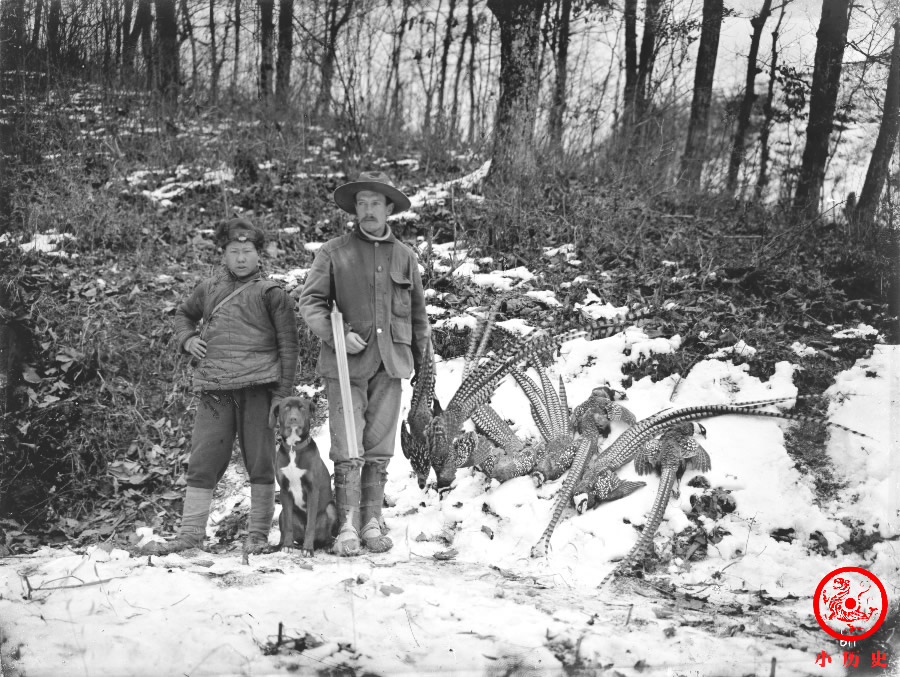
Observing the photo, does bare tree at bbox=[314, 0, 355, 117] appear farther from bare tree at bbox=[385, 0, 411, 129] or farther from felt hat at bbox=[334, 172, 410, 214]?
felt hat at bbox=[334, 172, 410, 214]

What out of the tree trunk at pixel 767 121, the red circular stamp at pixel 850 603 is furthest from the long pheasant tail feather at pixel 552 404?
the tree trunk at pixel 767 121

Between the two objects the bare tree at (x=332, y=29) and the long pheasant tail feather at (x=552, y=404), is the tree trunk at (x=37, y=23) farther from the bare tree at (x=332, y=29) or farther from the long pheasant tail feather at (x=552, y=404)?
the long pheasant tail feather at (x=552, y=404)

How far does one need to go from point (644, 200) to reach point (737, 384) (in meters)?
4.14

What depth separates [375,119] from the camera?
406 inches

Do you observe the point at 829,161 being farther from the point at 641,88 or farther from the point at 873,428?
the point at 873,428

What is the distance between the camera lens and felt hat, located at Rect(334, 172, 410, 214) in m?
3.94

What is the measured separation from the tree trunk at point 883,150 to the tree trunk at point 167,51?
814 cm

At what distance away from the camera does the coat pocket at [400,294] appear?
4.00m

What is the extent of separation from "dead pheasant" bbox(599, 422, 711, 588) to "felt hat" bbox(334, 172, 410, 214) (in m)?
2.14

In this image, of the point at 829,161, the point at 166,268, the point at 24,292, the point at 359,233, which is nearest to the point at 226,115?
the point at 166,268

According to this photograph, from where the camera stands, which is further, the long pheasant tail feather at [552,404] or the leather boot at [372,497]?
the long pheasant tail feather at [552,404]

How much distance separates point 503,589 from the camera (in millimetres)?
3176

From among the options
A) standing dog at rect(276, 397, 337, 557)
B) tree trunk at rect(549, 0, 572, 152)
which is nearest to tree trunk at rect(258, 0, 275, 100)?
tree trunk at rect(549, 0, 572, 152)

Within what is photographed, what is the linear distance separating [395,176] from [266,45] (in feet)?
11.4
